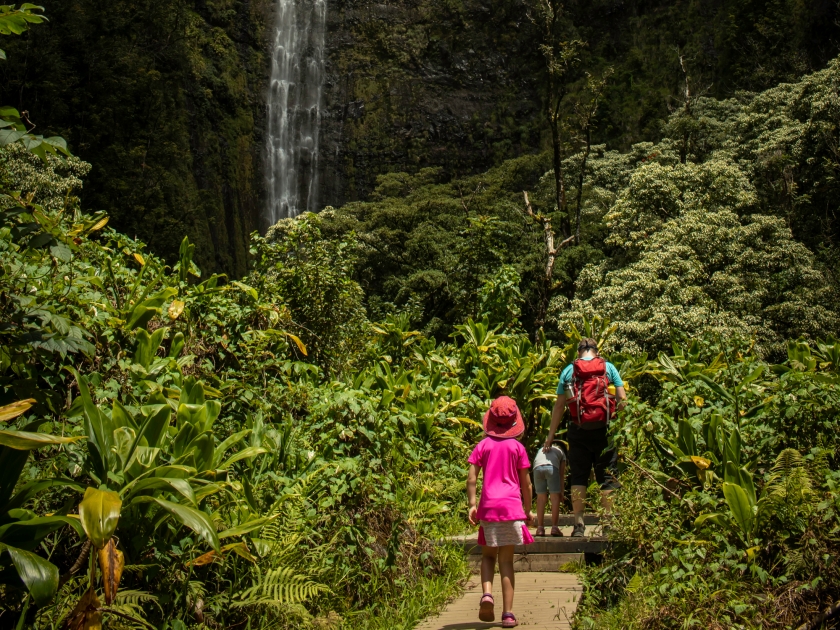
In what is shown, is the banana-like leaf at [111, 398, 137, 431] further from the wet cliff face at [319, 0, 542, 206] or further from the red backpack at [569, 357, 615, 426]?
the wet cliff face at [319, 0, 542, 206]

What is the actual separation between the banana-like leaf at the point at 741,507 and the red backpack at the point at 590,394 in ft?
3.57

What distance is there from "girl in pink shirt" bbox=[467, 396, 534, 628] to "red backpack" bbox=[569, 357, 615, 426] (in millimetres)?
950

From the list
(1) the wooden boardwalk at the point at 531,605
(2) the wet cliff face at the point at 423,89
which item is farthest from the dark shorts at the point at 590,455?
(2) the wet cliff face at the point at 423,89

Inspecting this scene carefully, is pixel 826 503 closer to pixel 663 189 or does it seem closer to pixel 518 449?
pixel 518 449

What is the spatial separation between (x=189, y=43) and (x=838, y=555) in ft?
102

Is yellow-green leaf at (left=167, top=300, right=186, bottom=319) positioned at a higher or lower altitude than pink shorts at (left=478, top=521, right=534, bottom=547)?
higher

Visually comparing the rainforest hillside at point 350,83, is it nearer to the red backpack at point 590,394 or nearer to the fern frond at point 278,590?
the red backpack at point 590,394

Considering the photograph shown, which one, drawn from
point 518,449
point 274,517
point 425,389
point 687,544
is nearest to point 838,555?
point 687,544

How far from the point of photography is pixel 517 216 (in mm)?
20094

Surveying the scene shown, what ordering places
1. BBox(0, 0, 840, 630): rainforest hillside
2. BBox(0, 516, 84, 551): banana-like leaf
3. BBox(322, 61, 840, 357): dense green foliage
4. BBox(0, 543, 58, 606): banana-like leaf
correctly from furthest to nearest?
BBox(322, 61, 840, 357): dense green foliage, BBox(0, 0, 840, 630): rainforest hillside, BBox(0, 516, 84, 551): banana-like leaf, BBox(0, 543, 58, 606): banana-like leaf

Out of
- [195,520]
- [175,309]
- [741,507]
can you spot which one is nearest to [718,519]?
[741,507]

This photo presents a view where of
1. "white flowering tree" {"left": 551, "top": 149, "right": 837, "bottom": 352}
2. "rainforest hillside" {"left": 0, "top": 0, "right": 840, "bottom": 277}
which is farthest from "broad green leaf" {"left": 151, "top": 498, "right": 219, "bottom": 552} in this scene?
"rainforest hillside" {"left": 0, "top": 0, "right": 840, "bottom": 277}

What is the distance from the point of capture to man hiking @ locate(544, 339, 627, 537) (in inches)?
194

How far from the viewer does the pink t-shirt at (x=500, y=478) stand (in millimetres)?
3846
